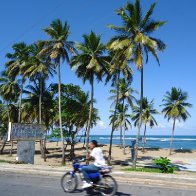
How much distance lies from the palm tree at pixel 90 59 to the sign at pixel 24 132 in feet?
46.6

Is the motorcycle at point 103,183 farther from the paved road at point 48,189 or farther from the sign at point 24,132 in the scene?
the sign at point 24,132

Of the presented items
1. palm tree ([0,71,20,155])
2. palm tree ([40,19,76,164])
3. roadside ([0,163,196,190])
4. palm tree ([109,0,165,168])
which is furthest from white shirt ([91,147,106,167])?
palm tree ([0,71,20,155])

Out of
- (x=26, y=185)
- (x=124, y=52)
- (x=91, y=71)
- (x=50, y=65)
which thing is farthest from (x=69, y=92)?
(x=26, y=185)

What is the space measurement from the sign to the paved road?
7692mm

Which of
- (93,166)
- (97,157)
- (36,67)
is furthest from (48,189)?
(36,67)

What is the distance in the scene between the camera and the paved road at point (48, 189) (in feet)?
32.0

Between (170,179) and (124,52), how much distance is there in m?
19.7

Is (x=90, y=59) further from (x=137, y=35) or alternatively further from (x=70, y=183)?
(x=70, y=183)

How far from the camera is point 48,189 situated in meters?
10.5

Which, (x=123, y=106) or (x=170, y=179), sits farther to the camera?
(x=123, y=106)

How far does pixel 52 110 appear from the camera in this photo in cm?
4688

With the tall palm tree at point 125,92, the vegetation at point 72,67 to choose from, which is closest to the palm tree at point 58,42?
the vegetation at point 72,67

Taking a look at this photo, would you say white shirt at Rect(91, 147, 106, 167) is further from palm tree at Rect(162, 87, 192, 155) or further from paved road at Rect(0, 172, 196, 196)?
palm tree at Rect(162, 87, 192, 155)

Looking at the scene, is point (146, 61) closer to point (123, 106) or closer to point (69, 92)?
point (69, 92)
